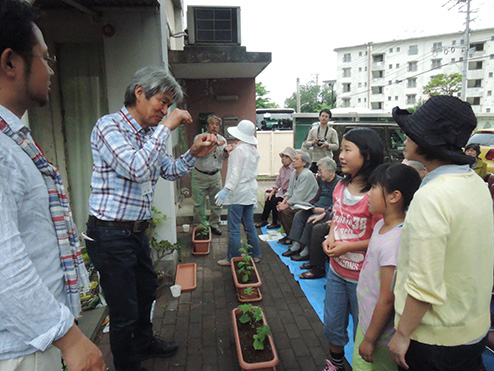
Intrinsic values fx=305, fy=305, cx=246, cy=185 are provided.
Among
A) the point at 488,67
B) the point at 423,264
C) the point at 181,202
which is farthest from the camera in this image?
the point at 488,67

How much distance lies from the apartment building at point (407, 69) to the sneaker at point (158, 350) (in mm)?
44938

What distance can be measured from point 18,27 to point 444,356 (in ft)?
6.48

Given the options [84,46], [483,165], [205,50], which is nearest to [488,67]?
[483,165]

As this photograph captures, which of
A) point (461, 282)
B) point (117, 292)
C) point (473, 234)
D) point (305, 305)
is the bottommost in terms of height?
point (305, 305)

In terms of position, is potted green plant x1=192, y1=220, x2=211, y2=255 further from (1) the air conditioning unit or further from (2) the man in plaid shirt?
(1) the air conditioning unit

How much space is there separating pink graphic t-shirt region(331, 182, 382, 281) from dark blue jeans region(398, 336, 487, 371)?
0.74m

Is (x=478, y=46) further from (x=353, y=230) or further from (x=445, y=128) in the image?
(x=445, y=128)

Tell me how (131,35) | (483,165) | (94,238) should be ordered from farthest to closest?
(483,165)
(131,35)
(94,238)

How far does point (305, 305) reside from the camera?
3.43m

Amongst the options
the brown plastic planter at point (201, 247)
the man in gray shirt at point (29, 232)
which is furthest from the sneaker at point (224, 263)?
the man in gray shirt at point (29, 232)

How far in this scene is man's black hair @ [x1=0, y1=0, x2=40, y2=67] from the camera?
0.92 m

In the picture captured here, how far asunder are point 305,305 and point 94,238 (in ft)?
7.99

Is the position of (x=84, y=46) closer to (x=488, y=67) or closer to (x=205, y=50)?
(x=205, y=50)

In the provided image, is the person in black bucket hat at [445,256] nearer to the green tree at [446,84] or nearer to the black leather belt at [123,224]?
the black leather belt at [123,224]
